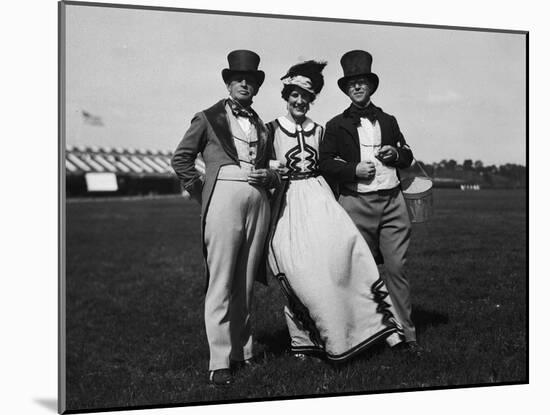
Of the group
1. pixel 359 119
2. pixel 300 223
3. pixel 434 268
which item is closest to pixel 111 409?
pixel 300 223

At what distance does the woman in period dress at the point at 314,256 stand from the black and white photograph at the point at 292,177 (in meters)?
0.01

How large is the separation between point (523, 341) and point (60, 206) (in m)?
3.35

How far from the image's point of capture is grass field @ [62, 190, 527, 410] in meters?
4.85

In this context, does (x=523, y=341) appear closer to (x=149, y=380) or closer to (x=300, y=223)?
(x=300, y=223)

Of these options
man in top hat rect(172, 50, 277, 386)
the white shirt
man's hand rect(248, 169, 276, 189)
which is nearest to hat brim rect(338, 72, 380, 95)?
the white shirt

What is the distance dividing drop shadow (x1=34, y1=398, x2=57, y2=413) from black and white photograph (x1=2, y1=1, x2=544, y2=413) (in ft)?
0.05

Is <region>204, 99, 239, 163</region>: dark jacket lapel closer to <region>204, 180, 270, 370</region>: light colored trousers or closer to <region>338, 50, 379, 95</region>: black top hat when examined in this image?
<region>204, 180, 270, 370</region>: light colored trousers

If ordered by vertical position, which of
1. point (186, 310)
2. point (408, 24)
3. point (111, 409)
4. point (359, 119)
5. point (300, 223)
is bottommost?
point (111, 409)

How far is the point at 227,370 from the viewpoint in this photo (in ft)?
15.5

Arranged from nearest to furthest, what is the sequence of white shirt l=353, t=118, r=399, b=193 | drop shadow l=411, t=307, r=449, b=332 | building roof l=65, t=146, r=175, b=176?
1. building roof l=65, t=146, r=175, b=176
2. white shirt l=353, t=118, r=399, b=193
3. drop shadow l=411, t=307, r=449, b=332

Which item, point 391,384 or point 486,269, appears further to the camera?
point 486,269

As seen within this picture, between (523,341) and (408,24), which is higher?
(408,24)

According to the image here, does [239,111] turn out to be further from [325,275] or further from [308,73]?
[325,275]

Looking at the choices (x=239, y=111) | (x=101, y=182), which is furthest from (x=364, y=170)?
(x=101, y=182)
